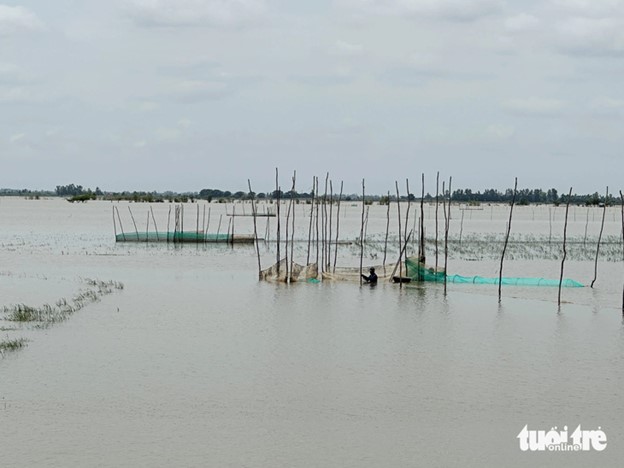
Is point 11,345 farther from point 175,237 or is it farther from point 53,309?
point 175,237

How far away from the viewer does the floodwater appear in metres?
6.61

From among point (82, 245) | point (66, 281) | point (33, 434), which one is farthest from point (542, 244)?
point (33, 434)

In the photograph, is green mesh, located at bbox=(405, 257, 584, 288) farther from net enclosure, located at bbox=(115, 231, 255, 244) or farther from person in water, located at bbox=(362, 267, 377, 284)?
net enclosure, located at bbox=(115, 231, 255, 244)

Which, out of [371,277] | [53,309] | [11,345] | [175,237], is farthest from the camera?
[175,237]

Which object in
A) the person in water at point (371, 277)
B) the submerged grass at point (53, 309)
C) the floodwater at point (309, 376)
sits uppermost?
the person in water at point (371, 277)

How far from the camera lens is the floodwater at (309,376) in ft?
21.7

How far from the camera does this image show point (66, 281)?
16.2 meters

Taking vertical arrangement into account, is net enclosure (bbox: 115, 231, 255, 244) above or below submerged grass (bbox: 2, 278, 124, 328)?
above

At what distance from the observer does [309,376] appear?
29.0 feet

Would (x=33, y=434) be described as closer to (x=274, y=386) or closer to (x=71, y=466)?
(x=71, y=466)

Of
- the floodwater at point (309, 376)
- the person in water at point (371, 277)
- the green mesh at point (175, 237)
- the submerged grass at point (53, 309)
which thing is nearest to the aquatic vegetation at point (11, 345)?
the floodwater at point (309, 376)

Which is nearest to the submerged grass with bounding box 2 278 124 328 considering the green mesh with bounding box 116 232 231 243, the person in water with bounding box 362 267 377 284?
the person in water with bounding box 362 267 377 284

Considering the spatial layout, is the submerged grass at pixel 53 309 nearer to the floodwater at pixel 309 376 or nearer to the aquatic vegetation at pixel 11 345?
the floodwater at pixel 309 376

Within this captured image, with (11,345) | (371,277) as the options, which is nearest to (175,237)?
(371,277)
